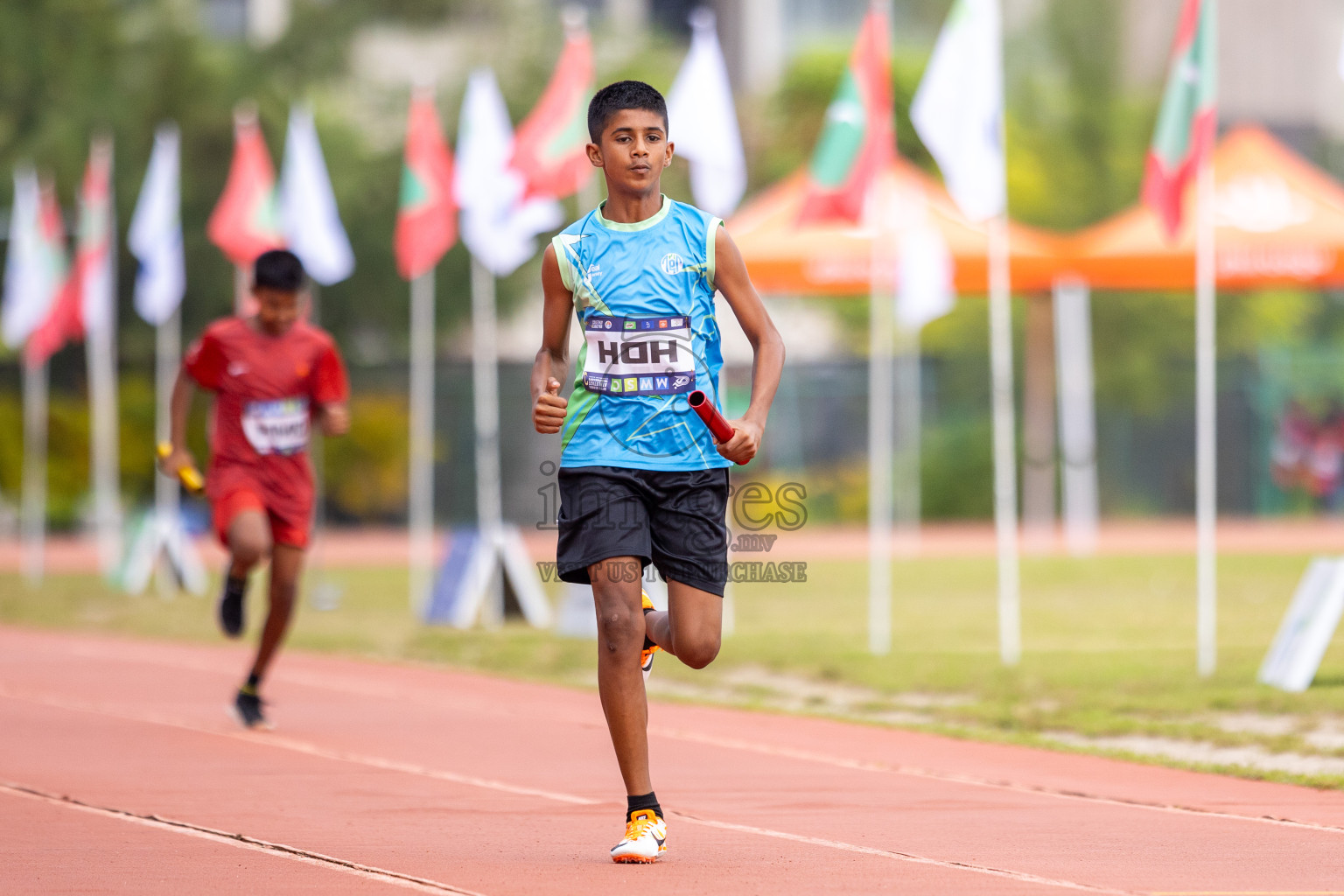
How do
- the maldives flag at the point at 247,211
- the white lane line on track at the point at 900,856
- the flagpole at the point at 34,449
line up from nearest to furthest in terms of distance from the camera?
the white lane line on track at the point at 900,856 → the maldives flag at the point at 247,211 → the flagpole at the point at 34,449

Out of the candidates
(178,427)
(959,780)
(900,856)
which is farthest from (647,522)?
(178,427)

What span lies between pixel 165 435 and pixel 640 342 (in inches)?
740

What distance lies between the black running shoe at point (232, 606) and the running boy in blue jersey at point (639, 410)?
397 centimetres

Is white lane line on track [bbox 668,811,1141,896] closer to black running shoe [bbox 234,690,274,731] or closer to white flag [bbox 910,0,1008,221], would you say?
black running shoe [bbox 234,690,274,731]

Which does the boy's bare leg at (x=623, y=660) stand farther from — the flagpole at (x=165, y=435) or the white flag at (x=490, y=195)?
the white flag at (x=490, y=195)

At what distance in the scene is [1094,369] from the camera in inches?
1225

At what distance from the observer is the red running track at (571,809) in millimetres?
5598

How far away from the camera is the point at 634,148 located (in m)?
5.95

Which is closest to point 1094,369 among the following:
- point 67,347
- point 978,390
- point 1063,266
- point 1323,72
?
point 978,390

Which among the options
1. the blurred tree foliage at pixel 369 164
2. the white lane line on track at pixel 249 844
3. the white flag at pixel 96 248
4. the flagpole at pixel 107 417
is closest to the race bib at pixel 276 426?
the white lane line on track at pixel 249 844

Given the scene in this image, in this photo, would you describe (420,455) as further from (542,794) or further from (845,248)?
(542,794)

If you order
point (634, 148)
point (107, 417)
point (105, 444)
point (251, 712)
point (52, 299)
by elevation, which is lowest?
point (251, 712)

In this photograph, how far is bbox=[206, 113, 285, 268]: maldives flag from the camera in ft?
61.9

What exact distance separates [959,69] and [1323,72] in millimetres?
30210
